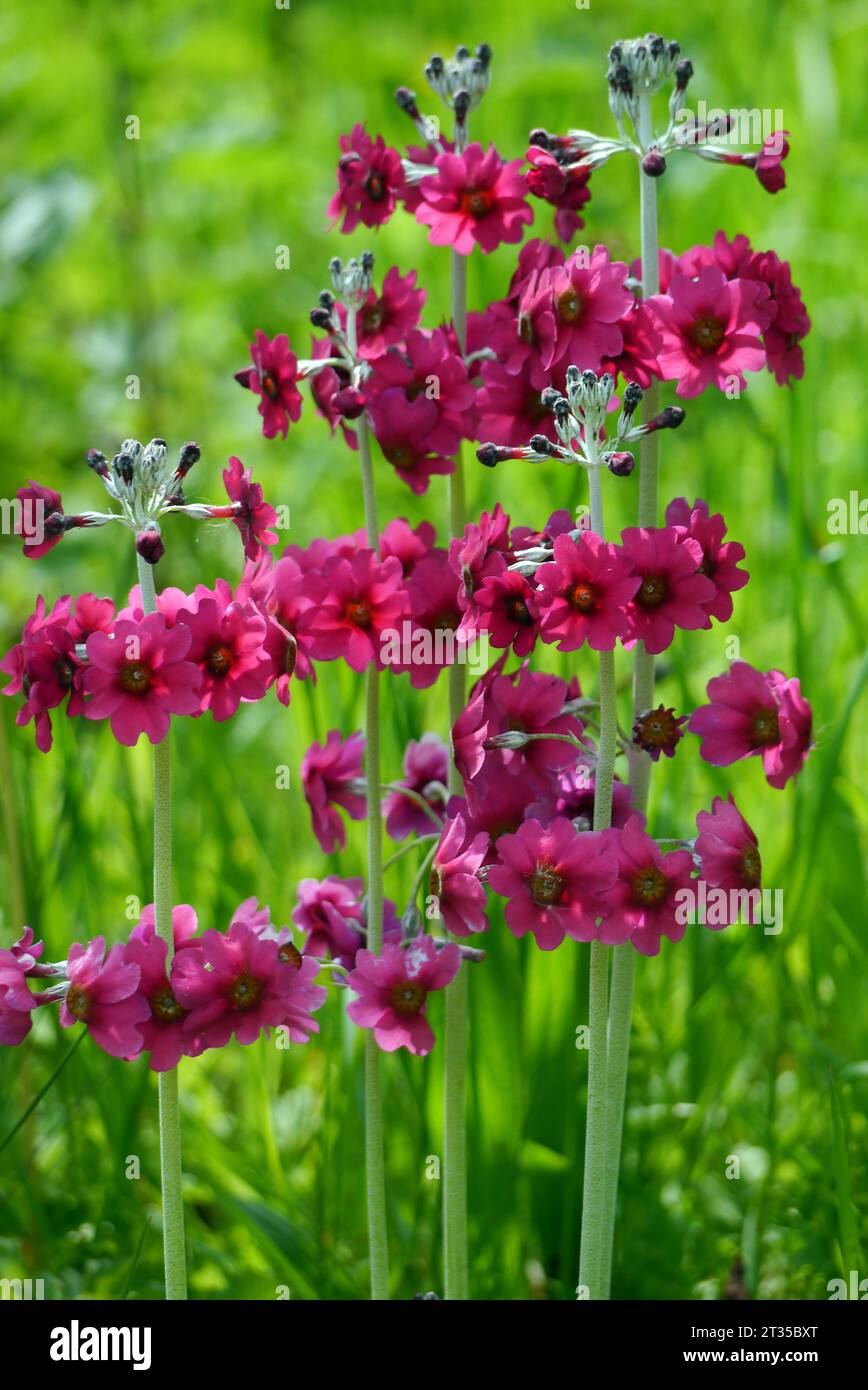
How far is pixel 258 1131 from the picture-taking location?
79.3 inches

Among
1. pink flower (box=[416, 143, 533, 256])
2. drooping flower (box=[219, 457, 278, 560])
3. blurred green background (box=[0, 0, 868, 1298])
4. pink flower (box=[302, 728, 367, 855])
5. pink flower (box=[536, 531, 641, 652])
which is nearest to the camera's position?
pink flower (box=[536, 531, 641, 652])

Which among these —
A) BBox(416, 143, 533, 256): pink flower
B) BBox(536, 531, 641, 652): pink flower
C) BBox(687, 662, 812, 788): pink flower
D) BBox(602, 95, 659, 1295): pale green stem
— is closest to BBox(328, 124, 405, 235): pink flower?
BBox(416, 143, 533, 256): pink flower

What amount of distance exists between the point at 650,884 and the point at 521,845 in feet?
0.37

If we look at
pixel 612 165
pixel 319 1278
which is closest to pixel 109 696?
pixel 319 1278

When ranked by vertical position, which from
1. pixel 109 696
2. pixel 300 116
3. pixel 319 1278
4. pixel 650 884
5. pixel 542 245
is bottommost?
pixel 319 1278

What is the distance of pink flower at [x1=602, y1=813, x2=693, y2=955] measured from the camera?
4.16 ft

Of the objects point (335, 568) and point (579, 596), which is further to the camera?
point (335, 568)

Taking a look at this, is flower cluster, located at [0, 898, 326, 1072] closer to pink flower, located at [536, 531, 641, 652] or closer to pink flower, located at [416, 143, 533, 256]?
pink flower, located at [536, 531, 641, 652]

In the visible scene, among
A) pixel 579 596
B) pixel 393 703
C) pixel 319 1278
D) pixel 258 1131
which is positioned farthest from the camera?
pixel 258 1131

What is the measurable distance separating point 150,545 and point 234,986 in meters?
0.36

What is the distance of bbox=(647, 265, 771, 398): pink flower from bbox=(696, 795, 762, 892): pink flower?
36cm

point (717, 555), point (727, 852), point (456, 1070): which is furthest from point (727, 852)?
point (456, 1070)

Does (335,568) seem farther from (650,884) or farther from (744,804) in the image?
(744,804)

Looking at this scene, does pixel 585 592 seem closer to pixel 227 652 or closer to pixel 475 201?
pixel 227 652
